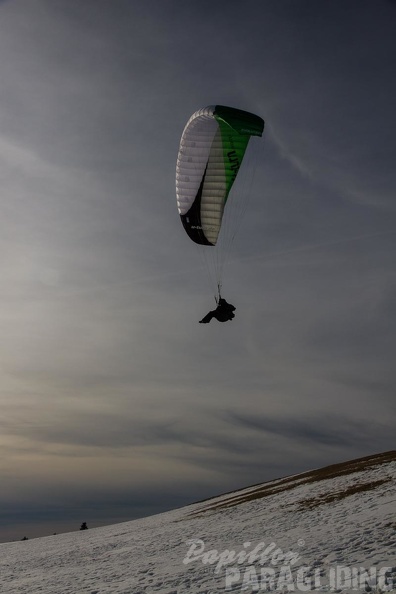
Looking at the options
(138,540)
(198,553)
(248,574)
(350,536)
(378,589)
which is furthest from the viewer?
(138,540)

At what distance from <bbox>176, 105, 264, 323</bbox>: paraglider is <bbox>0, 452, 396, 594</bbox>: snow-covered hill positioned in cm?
849

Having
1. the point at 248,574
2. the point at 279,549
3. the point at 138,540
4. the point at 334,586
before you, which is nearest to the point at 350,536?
the point at 279,549

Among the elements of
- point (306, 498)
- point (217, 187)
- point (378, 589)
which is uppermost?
point (217, 187)

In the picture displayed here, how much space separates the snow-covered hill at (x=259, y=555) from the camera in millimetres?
10989

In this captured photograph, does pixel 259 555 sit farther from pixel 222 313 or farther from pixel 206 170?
pixel 206 170

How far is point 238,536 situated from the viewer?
19.0 meters

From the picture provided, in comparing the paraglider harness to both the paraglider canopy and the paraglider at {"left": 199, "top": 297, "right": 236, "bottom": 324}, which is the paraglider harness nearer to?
the paraglider at {"left": 199, "top": 297, "right": 236, "bottom": 324}

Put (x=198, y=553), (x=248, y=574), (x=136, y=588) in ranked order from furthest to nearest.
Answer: (x=198, y=553), (x=136, y=588), (x=248, y=574)

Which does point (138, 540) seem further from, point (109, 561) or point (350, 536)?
point (350, 536)

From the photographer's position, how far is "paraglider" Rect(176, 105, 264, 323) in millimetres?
20344

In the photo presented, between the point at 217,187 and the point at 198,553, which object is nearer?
the point at 198,553

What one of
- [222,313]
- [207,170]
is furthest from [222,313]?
[207,170]

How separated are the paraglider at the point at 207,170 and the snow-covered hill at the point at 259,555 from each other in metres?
8.49

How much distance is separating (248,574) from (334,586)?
9.86 feet
